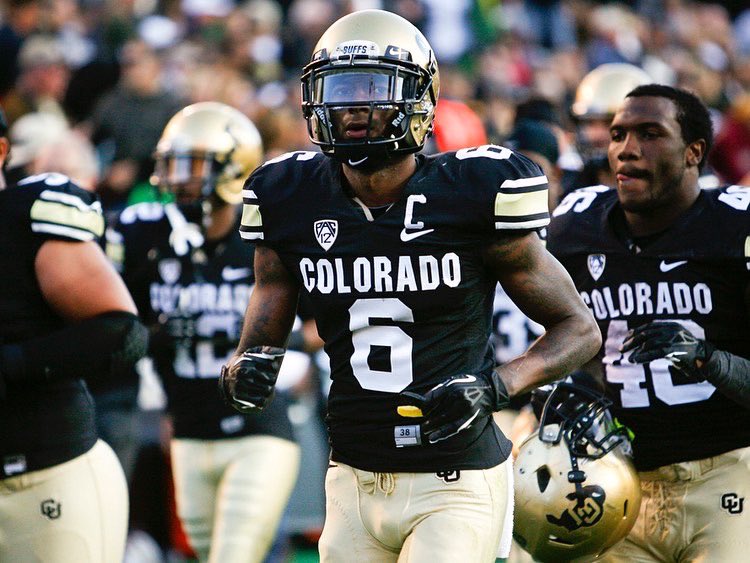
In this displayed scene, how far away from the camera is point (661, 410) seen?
4.07 m

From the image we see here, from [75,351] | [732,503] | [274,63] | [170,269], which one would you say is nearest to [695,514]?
[732,503]

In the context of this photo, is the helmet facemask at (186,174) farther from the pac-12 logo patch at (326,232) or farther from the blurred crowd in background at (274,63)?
the pac-12 logo patch at (326,232)

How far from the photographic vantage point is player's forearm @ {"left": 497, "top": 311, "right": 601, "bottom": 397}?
331 cm

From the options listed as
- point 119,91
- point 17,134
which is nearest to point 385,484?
point 17,134

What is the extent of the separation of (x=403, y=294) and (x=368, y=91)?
0.51 m

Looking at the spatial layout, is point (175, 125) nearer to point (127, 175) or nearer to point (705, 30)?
point (127, 175)

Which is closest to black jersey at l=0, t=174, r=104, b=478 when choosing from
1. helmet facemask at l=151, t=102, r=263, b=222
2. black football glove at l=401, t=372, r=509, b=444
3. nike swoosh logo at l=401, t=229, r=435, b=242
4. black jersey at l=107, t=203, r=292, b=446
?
nike swoosh logo at l=401, t=229, r=435, b=242

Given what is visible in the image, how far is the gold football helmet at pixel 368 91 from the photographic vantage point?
3.40 m

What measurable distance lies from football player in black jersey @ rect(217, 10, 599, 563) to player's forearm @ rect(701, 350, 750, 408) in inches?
19.3

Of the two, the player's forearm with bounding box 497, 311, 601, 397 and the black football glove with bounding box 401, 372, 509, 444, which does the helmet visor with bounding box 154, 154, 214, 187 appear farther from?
the black football glove with bounding box 401, 372, 509, 444

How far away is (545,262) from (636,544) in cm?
112

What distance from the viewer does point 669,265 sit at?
407 centimetres

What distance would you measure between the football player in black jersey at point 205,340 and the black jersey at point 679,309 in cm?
169

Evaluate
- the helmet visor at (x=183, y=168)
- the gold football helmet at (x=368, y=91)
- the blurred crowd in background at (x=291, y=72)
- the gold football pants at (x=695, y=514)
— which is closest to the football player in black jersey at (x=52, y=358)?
the gold football helmet at (x=368, y=91)
